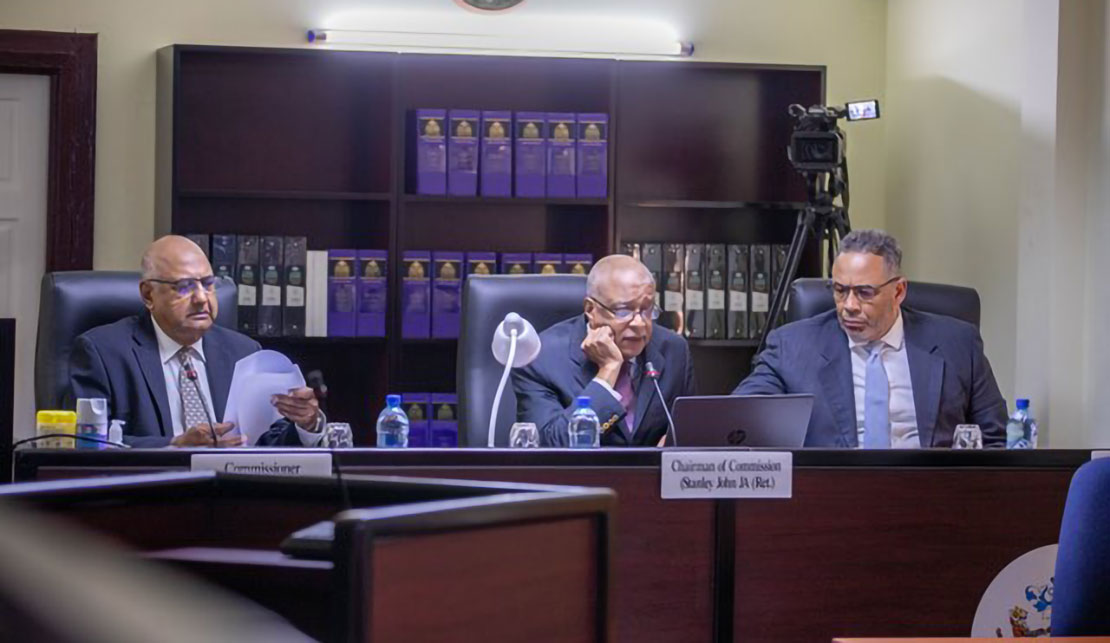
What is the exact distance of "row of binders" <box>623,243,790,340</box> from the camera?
14.8ft

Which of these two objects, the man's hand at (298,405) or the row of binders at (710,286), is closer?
the man's hand at (298,405)

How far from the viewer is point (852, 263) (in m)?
3.29

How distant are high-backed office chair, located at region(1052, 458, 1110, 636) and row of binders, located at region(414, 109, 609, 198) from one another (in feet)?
9.63

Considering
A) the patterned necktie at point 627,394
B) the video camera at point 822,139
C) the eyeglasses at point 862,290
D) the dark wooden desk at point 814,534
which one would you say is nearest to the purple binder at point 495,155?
the video camera at point 822,139

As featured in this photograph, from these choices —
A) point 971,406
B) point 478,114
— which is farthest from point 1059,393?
point 478,114

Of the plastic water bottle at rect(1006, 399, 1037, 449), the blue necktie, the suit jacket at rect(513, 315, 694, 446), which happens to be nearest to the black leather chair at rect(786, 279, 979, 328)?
the blue necktie

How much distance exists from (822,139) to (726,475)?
215 centimetres

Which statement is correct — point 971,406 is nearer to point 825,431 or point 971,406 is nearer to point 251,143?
point 825,431

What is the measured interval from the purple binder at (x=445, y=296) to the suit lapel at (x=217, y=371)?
124 centimetres

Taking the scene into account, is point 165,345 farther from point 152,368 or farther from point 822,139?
point 822,139

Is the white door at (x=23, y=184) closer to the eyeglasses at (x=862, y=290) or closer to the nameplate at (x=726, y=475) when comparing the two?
the eyeglasses at (x=862, y=290)

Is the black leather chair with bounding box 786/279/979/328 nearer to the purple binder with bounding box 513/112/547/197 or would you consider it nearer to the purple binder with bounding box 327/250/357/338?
the purple binder with bounding box 513/112/547/197

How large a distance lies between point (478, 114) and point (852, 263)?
→ 1575mm

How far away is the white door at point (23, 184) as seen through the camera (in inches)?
176
